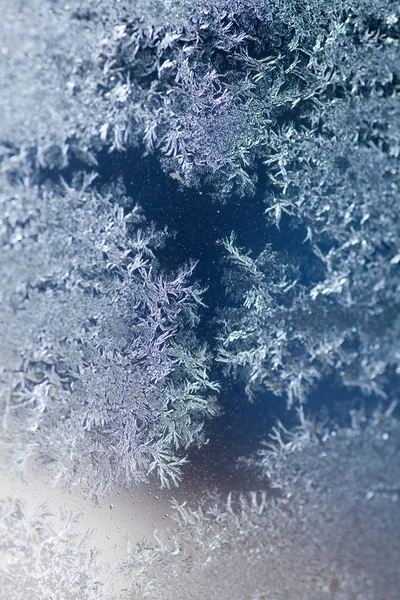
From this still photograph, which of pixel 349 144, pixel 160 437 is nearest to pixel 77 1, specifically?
pixel 349 144

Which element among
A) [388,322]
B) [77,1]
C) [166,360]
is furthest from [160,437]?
[77,1]

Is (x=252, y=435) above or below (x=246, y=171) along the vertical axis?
below

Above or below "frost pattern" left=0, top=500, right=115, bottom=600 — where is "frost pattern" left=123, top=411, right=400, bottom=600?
above

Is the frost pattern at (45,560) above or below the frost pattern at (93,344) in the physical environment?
below

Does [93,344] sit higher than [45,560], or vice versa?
[93,344]

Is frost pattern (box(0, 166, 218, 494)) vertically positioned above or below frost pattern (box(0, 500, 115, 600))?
above

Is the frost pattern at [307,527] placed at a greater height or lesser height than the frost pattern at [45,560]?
greater

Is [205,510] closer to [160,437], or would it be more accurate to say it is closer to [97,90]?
[160,437]

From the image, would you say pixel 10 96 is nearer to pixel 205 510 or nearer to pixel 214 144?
pixel 214 144

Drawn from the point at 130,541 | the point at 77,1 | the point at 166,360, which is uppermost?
the point at 77,1
